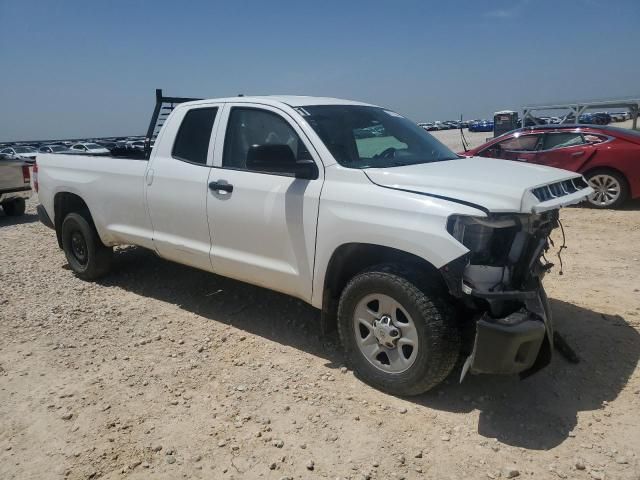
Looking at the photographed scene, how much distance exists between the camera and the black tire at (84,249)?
5.75 m

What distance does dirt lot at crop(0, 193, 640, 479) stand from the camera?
2.84 meters

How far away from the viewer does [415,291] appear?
3.16m

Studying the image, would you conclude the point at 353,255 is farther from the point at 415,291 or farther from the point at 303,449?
the point at 303,449

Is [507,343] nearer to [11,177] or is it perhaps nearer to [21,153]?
[11,177]

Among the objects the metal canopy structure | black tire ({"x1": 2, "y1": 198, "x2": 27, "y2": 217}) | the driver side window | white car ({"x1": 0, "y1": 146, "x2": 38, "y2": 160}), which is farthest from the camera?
white car ({"x1": 0, "y1": 146, "x2": 38, "y2": 160})

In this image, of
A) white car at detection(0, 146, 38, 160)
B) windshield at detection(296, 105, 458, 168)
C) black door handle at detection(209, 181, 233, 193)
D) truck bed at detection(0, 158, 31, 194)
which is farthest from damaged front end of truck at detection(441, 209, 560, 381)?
white car at detection(0, 146, 38, 160)

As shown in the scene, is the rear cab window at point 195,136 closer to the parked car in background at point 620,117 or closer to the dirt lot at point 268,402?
the dirt lot at point 268,402

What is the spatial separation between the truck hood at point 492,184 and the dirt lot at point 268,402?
1249 millimetres

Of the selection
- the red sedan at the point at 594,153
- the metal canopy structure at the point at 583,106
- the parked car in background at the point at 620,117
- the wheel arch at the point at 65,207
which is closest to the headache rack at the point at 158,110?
the wheel arch at the point at 65,207

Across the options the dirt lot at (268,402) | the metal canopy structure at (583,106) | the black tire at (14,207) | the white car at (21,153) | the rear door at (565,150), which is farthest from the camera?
the white car at (21,153)

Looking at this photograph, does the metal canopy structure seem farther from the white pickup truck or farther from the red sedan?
the white pickup truck

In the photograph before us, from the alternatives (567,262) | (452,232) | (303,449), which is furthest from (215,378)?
(567,262)

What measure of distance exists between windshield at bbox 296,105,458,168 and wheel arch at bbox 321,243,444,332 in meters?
0.61

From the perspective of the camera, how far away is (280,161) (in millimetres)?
3619
